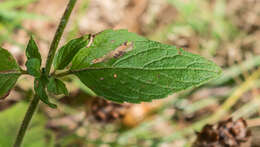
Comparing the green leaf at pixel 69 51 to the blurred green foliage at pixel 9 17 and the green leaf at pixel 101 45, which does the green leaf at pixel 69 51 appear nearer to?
the green leaf at pixel 101 45

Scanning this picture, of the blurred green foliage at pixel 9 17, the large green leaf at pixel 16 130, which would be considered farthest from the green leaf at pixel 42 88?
the blurred green foliage at pixel 9 17

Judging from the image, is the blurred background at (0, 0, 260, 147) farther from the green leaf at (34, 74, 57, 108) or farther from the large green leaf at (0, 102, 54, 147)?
the green leaf at (34, 74, 57, 108)

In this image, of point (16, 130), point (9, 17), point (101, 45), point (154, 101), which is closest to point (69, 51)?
point (101, 45)

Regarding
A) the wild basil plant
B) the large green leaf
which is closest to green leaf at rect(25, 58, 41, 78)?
the wild basil plant

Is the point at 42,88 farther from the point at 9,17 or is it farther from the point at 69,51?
the point at 9,17

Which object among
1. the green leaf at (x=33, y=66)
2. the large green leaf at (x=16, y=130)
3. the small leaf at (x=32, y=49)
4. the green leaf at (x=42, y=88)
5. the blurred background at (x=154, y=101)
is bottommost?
the green leaf at (x=42, y=88)

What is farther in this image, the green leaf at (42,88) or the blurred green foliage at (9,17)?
the blurred green foliage at (9,17)
